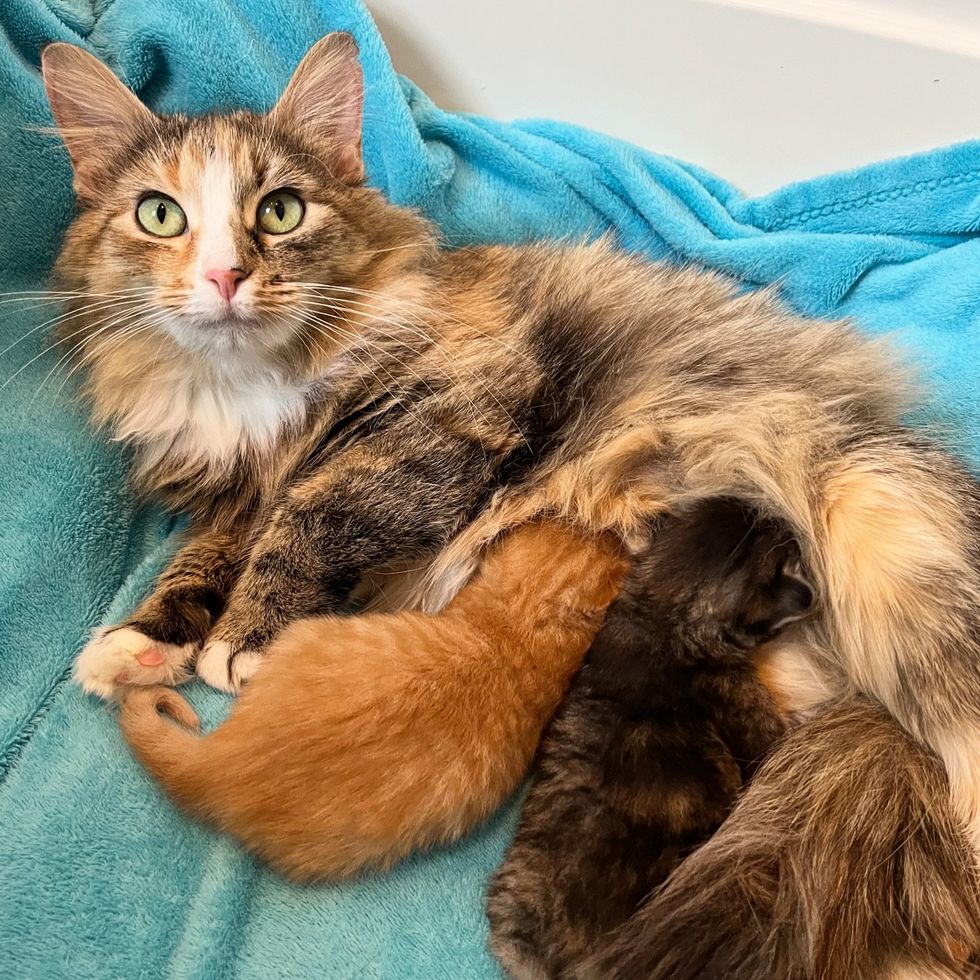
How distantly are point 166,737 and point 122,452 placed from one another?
0.65 meters

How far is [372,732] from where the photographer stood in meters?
1.12

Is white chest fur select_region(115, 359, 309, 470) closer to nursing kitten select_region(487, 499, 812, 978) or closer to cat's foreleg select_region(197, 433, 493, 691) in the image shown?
cat's foreleg select_region(197, 433, 493, 691)

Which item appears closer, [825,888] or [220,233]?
[825,888]

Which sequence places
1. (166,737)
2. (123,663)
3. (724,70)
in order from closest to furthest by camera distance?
1. (166,737)
2. (123,663)
3. (724,70)

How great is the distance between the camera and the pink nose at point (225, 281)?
1270mm

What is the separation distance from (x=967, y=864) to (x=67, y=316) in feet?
5.67

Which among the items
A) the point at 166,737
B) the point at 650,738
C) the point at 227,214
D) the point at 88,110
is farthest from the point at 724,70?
the point at 166,737

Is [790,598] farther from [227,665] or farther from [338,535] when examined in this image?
[227,665]

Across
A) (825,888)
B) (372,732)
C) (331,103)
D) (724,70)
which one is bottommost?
(372,732)

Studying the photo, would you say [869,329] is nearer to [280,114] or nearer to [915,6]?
[915,6]

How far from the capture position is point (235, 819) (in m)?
1.13

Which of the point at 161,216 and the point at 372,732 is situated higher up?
the point at 161,216

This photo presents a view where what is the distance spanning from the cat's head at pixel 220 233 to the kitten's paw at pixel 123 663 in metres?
0.43

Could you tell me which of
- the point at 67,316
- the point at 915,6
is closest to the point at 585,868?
the point at 67,316
